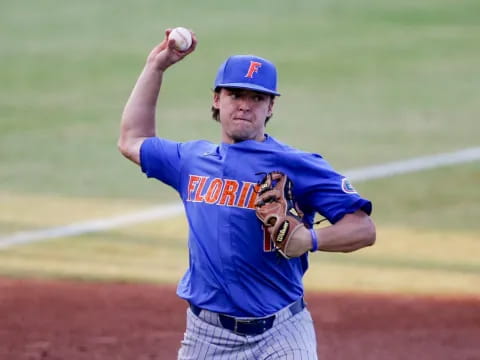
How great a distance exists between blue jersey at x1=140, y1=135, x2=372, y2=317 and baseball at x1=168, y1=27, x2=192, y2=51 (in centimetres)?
58

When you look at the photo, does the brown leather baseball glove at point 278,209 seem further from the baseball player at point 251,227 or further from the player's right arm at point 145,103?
the player's right arm at point 145,103

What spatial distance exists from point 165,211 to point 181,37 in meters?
6.68

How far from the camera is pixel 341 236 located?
4.59m

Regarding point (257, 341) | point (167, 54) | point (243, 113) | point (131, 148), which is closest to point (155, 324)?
point (131, 148)

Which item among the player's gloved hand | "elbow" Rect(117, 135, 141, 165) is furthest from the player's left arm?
"elbow" Rect(117, 135, 141, 165)

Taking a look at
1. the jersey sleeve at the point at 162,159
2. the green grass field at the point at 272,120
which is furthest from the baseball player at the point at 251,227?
the green grass field at the point at 272,120

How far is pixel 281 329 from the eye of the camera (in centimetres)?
476

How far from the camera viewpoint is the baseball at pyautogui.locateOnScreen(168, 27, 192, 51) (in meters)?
5.15

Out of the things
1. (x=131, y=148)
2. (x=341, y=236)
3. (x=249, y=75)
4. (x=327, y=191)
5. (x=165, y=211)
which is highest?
(x=249, y=75)

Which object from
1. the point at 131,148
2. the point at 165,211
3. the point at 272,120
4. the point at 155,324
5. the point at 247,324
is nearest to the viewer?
the point at 247,324

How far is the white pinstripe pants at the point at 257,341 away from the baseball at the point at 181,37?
121 centimetres

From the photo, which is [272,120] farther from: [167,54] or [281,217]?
[281,217]

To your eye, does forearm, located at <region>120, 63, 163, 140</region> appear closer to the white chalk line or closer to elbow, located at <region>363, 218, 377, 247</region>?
elbow, located at <region>363, 218, 377, 247</region>

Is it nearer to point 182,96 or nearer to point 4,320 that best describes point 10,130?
point 182,96
